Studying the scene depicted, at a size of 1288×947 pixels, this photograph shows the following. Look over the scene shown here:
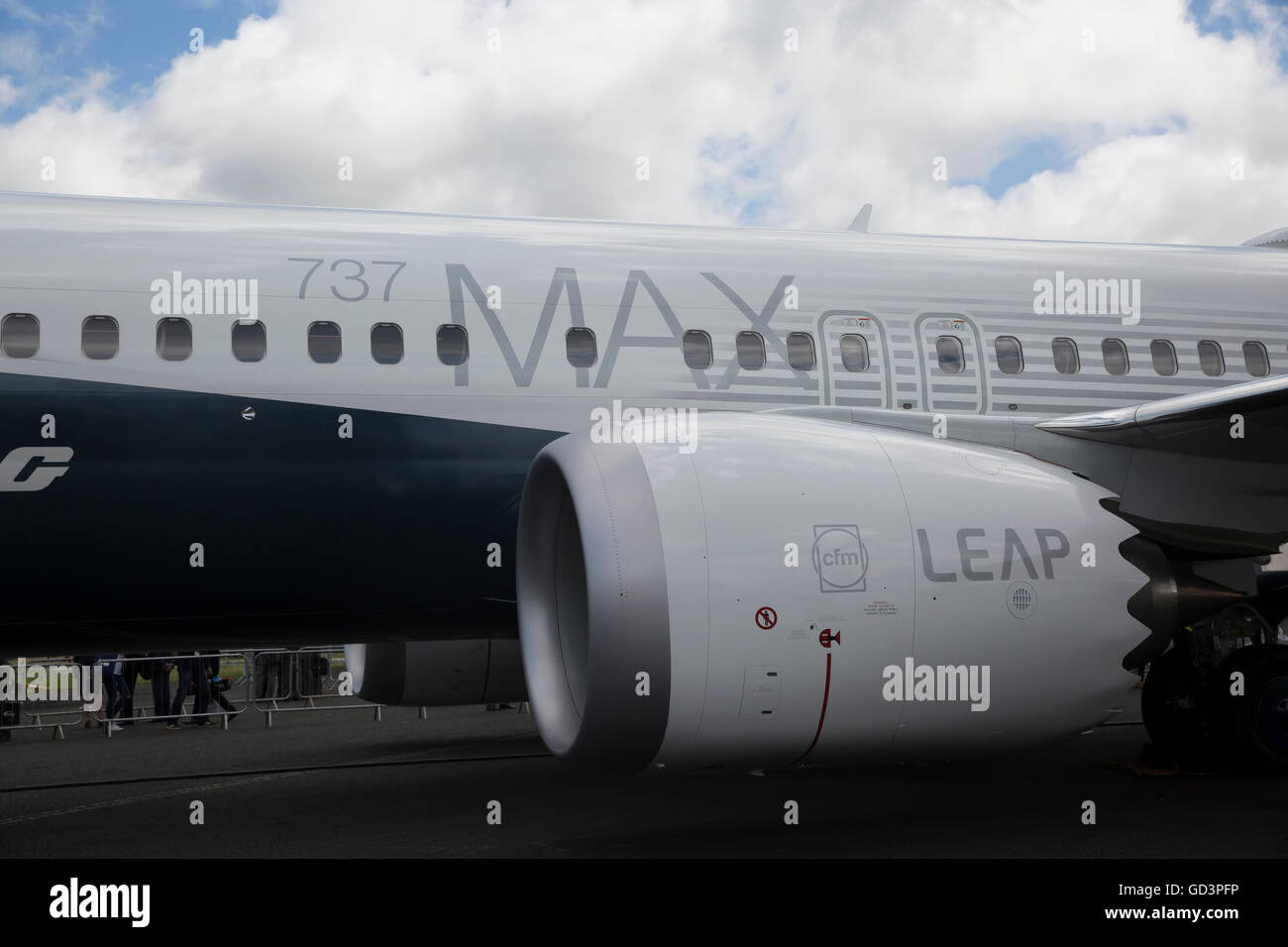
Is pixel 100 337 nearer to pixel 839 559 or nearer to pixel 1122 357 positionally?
pixel 839 559

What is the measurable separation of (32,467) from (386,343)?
195 cm

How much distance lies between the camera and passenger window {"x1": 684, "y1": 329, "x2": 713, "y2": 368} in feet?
22.5

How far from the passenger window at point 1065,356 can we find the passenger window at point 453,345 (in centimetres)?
378

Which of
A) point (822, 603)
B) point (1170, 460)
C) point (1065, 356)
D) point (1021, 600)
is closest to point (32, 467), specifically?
point (822, 603)

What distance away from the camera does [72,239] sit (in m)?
6.36

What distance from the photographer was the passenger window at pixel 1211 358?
7762mm

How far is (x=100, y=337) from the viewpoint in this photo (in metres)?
6.17

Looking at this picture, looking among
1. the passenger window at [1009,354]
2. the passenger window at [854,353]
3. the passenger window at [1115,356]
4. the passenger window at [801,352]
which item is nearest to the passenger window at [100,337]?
the passenger window at [801,352]

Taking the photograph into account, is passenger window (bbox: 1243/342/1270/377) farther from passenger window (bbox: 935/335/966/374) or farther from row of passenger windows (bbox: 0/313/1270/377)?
passenger window (bbox: 935/335/966/374)

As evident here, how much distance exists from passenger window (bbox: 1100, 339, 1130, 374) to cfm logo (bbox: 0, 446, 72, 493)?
6.26m

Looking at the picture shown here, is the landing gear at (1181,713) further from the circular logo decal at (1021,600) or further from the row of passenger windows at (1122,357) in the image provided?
the circular logo decal at (1021,600)

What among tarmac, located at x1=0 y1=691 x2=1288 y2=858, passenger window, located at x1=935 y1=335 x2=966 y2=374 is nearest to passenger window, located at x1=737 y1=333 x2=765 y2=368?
passenger window, located at x1=935 y1=335 x2=966 y2=374
